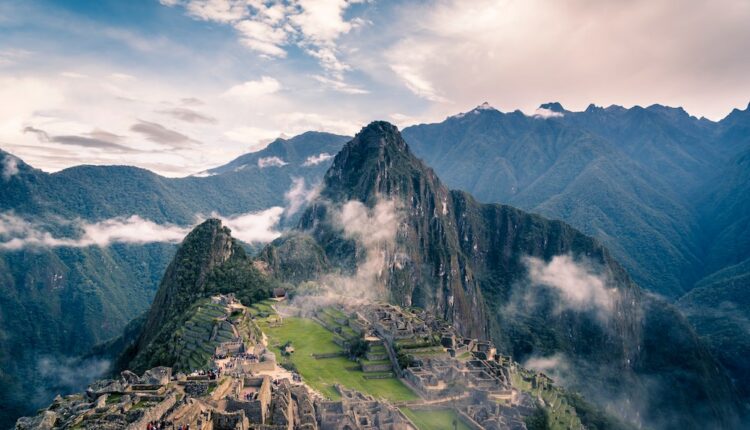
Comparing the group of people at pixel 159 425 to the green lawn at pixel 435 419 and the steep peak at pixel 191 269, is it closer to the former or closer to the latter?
the green lawn at pixel 435 419

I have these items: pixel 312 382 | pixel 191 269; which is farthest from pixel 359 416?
pixel 191 269

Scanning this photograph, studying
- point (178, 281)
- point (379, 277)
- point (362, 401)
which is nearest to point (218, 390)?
point (362, 401)

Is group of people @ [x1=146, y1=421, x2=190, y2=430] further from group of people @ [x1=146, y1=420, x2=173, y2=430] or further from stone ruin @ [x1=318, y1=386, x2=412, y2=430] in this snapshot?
stone ruin @ [x1=318, y1=386, x2=412, y2=430]

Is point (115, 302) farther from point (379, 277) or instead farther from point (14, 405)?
point (379, 277)

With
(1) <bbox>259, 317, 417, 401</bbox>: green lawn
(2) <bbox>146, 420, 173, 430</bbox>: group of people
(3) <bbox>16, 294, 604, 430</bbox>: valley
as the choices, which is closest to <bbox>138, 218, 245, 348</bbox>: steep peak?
(3) <bbox>16, 294, 604, 430</bbox>: valley

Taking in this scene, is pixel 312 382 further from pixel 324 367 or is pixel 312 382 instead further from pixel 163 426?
pixel 163 426

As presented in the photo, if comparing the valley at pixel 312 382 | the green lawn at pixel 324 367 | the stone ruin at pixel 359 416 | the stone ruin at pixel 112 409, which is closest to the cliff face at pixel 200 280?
the valley at pixel 312 382

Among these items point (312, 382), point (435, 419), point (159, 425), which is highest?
point (159, 425)

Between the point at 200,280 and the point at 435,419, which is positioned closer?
the point at 435,419
